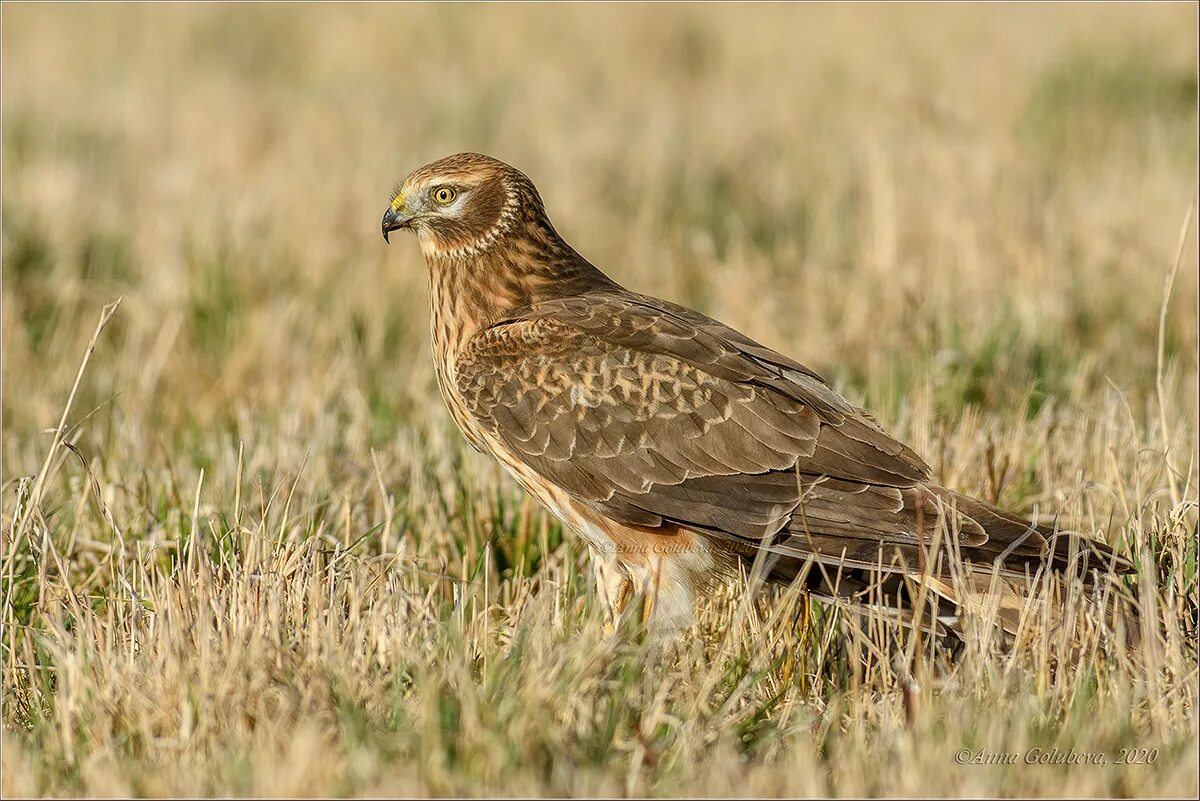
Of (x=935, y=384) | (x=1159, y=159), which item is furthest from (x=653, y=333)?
(x=1159, y=159)

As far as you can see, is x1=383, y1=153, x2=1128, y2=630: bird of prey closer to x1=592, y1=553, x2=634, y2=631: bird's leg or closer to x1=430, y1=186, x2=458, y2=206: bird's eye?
x1=592, y1=553, x2=634, y2=631: bird's leg

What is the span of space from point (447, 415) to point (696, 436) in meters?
1.93

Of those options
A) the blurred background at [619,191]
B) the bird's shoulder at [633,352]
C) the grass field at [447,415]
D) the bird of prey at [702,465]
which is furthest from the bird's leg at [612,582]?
the blurred background at [619,191]

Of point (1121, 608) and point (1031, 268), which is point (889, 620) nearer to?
point (1121, 608)

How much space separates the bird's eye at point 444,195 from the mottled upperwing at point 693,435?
634 millimetres

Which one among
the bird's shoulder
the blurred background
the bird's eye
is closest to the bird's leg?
the bird's shoulder

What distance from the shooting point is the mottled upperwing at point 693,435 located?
431 centimetres

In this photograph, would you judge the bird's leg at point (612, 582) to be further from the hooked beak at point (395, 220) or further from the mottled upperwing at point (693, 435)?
the hooked beak at point (395, 220)

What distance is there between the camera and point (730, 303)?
7.86 metres

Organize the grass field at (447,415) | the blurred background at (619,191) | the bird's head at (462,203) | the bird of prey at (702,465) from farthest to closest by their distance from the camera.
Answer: the blurred background at (619,191), the bird's head at (462,203), the bird of prey at (702,465), the grass field at (447,415)

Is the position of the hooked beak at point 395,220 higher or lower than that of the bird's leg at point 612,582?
higher

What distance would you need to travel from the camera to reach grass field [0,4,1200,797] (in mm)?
3352

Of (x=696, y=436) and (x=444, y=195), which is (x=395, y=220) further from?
(x=696, y=436)

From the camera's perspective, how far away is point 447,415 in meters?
6.21
